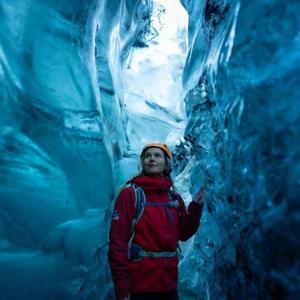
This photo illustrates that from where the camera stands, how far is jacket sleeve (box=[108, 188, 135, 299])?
185cm

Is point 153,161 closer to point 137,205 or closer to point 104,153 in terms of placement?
point 137,205

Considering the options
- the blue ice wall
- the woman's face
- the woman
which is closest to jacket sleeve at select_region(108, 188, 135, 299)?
the woman

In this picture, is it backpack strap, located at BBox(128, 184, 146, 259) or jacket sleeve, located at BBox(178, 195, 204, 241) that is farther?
jacket sleeve, located at BBox(178, 195, 204, 241)

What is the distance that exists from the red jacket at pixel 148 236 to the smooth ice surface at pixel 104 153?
35 cm

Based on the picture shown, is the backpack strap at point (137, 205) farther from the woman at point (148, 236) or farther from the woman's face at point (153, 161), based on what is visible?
the woman's face at point (153, 161)

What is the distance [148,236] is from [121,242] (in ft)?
0.49

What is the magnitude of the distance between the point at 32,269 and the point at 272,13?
220cm

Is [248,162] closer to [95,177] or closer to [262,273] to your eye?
[262,273]

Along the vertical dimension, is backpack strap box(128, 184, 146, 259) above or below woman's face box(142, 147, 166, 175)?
below

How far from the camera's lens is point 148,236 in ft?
6.53

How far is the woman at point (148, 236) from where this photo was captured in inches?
74.9

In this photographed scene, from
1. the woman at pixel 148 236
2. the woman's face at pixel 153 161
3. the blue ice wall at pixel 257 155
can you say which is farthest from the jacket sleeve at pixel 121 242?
the blue ice wall at pixel 257 155

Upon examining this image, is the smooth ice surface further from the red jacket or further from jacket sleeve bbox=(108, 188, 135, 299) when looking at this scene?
jacket sleeve bbox=(108, 188, 135, 299)

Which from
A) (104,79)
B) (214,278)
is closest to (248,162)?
(214,278)
